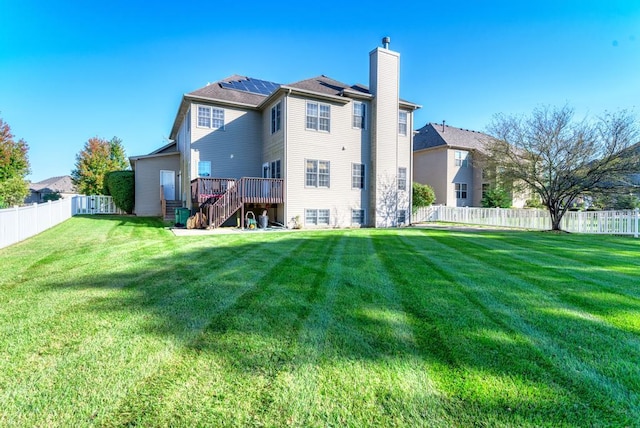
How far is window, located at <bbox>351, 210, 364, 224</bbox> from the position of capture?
655 inches

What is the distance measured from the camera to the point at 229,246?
7.97m

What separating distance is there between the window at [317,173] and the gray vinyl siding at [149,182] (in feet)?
31.2

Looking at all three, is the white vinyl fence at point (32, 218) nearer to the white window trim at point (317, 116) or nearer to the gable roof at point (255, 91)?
the gable roof at point (255, 91)

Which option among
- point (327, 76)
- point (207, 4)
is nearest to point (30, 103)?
point (207, 4)

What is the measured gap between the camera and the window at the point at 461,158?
24641 mm

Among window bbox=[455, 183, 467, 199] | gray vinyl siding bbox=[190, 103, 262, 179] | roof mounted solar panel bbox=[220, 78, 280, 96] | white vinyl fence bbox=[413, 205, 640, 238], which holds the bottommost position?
white vinyl fence bbox=[413, 205, 640, 238]

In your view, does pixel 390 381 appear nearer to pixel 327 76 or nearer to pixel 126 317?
pixel 126 317

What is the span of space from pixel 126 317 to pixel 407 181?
53.8 ft

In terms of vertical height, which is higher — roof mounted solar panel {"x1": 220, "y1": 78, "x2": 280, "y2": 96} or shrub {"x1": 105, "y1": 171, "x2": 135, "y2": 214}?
roof mounted solar panel {"x1": 220, "y1": 78, "x2": 280, "y2": 96}

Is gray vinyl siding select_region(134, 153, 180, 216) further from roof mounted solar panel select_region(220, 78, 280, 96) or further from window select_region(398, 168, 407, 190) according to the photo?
window select_region(398, 168, 407, 190)

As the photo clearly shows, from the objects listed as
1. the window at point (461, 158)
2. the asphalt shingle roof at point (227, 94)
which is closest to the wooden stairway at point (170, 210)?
the asphalt shingle roof at point (227, 94)

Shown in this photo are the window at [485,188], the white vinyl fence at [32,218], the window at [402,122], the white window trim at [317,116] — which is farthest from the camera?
the window at [485,188]


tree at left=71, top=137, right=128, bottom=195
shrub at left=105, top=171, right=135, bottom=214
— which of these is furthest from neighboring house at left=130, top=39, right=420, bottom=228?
tree at left=71, top=137, right=128, bottom=195

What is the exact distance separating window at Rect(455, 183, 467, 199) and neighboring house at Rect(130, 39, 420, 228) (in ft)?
29.3
